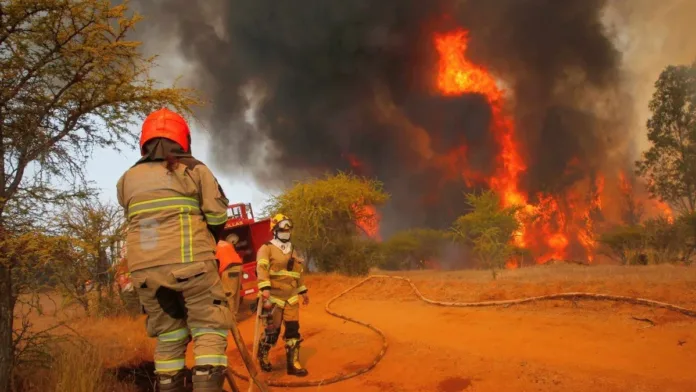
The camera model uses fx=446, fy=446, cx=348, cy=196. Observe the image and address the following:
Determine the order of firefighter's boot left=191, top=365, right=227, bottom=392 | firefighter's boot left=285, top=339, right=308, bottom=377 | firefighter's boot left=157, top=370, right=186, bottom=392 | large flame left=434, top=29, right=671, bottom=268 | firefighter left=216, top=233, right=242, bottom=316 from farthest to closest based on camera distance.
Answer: large flame left=434, top=29, right=671, bottom=268
firefighter's boot left=285, top=339, right=308, bottom=377
firefighter left=216, top=233, right=242, bottom=316
firefighter's boot left=157, top=370, right=186, bottom=392
firefighter's boot left=191, top=365, right=227, bottom=392

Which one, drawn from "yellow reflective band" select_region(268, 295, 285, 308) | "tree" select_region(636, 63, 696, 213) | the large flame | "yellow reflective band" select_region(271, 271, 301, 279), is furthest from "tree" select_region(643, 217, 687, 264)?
"yellow reflective band" select_region(268, 295, 285, 308)

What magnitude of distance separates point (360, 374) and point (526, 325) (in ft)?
10.6

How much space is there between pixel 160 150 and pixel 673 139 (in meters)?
34.4

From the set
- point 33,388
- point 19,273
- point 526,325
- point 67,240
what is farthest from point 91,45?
point 526,325

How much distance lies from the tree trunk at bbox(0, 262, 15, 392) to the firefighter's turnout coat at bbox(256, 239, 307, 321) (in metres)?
2.69

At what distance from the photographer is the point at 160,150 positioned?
10.2ft

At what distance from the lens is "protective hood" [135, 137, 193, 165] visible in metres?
3.11

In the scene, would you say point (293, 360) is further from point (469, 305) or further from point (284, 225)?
point (469, 305)

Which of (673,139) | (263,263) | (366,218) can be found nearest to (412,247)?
(366,218)

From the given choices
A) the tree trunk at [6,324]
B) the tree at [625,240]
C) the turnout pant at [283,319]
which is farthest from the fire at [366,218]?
the tree trunk at [6,324]

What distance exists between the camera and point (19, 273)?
4262mm

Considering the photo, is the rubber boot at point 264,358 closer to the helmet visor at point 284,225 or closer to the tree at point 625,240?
the helmet visor at point 284,225

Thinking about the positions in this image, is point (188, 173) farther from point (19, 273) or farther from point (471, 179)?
point (471, 179)

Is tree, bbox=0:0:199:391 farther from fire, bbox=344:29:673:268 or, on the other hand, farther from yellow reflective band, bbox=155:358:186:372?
fire, bbox=344:29:673:268
